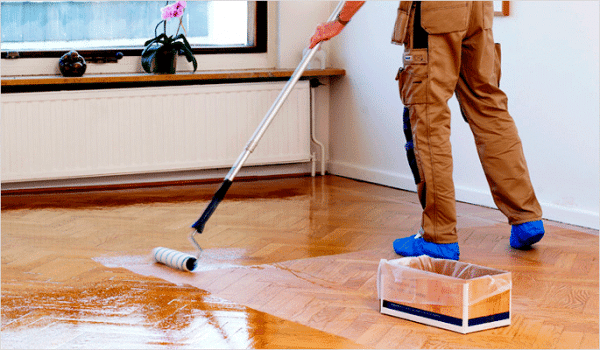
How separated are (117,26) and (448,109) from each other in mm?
2452

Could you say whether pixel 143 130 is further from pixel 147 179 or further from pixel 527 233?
pixel 527 233

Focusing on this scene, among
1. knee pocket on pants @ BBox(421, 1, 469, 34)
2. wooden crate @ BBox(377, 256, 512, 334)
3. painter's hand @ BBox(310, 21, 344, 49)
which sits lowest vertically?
wooden crate @ BBox(377, 256, 512, 334)

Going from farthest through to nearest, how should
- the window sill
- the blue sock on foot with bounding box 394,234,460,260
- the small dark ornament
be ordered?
the small dark ornament
the window sill
the blue sock on foot with bounding box 394,234,460,260

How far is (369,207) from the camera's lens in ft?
13.5

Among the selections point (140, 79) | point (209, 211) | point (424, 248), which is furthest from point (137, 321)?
point (140, 79)

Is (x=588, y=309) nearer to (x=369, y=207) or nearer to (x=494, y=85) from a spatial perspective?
(x=494, y=85)

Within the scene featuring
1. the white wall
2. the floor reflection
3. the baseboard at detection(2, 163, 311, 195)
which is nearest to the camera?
the floor reflection

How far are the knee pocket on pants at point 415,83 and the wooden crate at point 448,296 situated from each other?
2.50ft

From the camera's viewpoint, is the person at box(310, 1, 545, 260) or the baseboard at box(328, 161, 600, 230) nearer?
the person at box(310, 1, 545, 260)

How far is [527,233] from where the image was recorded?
3.14 metres

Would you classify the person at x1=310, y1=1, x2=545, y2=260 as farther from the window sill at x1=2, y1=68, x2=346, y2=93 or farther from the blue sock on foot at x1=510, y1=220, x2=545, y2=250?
the window sill at x1=2, y1=68, x2=346, y2=93

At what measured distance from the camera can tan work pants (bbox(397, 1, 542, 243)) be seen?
2.95 m

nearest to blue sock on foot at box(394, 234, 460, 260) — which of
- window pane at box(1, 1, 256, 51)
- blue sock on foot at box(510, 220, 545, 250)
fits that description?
blue sock on foot at box(510, 220, 545, 250)

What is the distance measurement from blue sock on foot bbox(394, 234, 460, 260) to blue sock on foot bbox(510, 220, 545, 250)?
0.28 m
